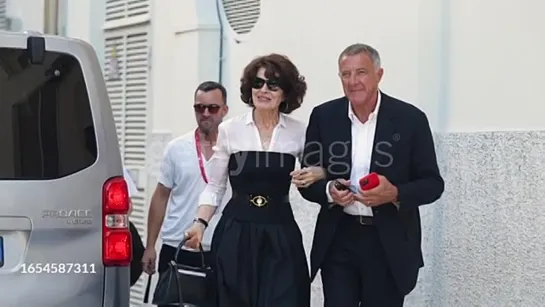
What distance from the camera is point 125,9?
40.5 feet

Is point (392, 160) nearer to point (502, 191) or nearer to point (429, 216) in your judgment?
point (502, 191)

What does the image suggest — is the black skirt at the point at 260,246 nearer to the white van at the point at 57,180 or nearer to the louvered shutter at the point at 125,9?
the white van at the point at 57,180

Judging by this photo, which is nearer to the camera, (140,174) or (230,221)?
(230,221)

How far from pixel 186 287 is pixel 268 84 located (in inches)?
45.0

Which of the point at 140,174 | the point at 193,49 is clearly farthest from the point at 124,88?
the point at 193,49

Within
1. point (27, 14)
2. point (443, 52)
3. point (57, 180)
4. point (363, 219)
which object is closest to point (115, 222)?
point (57, 180)

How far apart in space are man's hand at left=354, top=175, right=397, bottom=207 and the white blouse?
0.62 meters

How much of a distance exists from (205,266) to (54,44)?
1.46 m

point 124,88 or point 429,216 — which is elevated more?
point 124,88

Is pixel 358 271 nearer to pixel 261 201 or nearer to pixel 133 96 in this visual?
pixel 261 201

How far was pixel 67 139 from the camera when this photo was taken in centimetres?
547

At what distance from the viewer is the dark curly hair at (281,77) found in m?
5.94

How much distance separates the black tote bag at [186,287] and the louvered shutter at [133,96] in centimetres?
550

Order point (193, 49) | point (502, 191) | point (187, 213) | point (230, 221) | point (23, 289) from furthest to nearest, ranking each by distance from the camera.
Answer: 1. point (193, 49)
2. point (187, 213)
3. point (502, 191)
4. point (230, 221)
5. point (23, 289)
